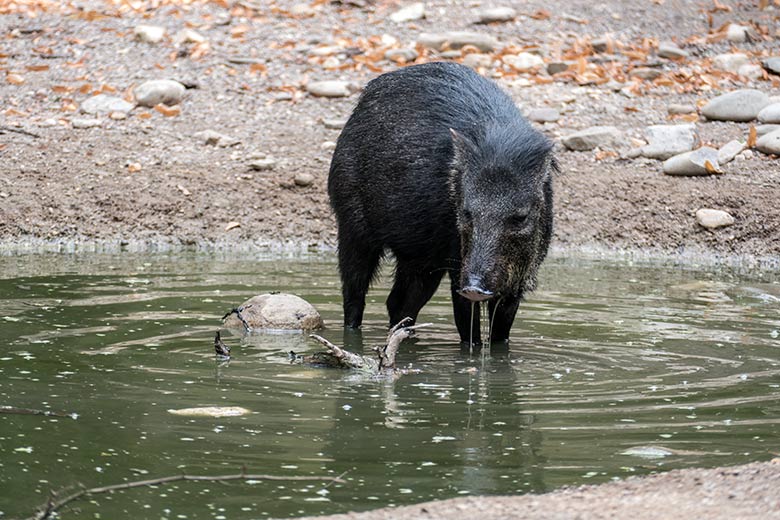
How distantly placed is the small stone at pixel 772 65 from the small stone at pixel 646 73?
1094 millimetres

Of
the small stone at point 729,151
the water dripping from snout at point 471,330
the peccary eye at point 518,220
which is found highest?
the small stone at point 729,151

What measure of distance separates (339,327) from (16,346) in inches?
78.8

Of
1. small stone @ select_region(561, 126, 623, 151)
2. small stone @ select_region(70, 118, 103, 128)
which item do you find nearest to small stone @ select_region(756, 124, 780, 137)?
small stone @ select_region(561, 126, 623, 151)

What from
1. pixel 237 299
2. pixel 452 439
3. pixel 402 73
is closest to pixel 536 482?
pixel 452 439

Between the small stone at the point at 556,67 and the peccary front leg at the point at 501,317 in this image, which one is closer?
the peccary front leg at the point at 501,317

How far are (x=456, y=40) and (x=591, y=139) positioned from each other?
2.36 metres

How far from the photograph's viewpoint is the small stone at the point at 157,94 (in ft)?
41.3

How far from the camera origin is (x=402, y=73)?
7723mm

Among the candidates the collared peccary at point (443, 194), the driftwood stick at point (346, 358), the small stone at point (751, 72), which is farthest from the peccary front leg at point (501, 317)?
the small stone at point (751, 72)

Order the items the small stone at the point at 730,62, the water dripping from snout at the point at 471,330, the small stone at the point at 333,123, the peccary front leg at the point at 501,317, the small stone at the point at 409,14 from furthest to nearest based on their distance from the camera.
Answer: the small stone at the point at 409,14
the small stone at the point at 730,62
the small stone at the point at 333,123
the peccary front leg at the point at 501,317
the water dripping from snout at the point at 471,330

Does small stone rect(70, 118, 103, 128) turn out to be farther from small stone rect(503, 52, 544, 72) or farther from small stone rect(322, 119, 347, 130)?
small stone rect(503, 52, 544, 72)

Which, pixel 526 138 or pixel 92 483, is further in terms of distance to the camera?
pixel 526 138

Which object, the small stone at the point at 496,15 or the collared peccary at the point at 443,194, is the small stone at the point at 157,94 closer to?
the small stone at the point at 496,15

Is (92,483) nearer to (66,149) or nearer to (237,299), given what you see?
(237,299)
